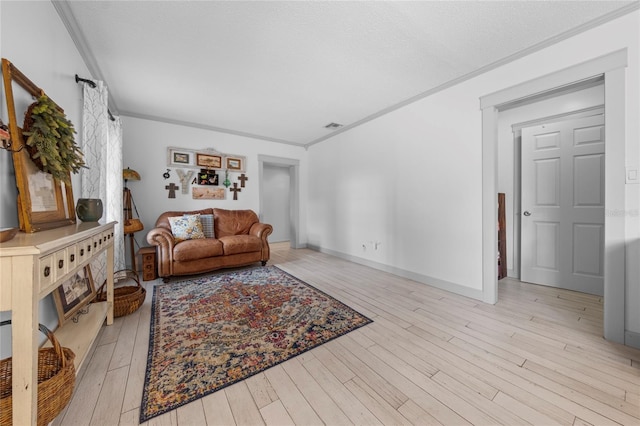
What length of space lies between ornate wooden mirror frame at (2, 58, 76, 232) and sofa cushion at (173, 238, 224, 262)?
1585mm

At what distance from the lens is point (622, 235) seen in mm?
1722

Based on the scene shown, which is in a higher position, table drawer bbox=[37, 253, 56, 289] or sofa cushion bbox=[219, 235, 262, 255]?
table drawer bbox=[37, 253, 56, 289]

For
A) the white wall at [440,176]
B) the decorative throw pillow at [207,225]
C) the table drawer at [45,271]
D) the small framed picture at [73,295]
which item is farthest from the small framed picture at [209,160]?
the table drawer at [45,271]

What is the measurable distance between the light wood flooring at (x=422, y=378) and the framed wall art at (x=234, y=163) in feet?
9.51

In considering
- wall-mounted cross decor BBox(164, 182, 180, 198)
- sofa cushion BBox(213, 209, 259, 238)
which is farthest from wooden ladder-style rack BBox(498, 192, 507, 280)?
wall-mounted cross decor BBox(164, 182, 180, 198)

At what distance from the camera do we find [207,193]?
4320 mm

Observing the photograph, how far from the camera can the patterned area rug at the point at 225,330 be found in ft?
4.54

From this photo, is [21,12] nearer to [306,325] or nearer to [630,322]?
[306,325]

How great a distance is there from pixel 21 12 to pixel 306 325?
2702mm

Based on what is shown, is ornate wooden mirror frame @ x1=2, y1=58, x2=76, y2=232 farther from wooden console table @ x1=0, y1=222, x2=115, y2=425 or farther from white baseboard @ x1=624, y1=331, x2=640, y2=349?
white baseboard @ x1=624, y1=331, x2=640, y2=349

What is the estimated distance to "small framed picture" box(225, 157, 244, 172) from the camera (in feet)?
14.7

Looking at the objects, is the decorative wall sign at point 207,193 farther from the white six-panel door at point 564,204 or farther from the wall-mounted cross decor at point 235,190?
the white six-panel door at point 564,204

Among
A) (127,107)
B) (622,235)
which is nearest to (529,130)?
(622,235)

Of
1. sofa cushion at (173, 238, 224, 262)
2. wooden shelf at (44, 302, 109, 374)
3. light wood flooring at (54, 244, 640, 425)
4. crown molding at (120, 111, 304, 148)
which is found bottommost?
light wood flooring at (54, 244, 640, 425)
